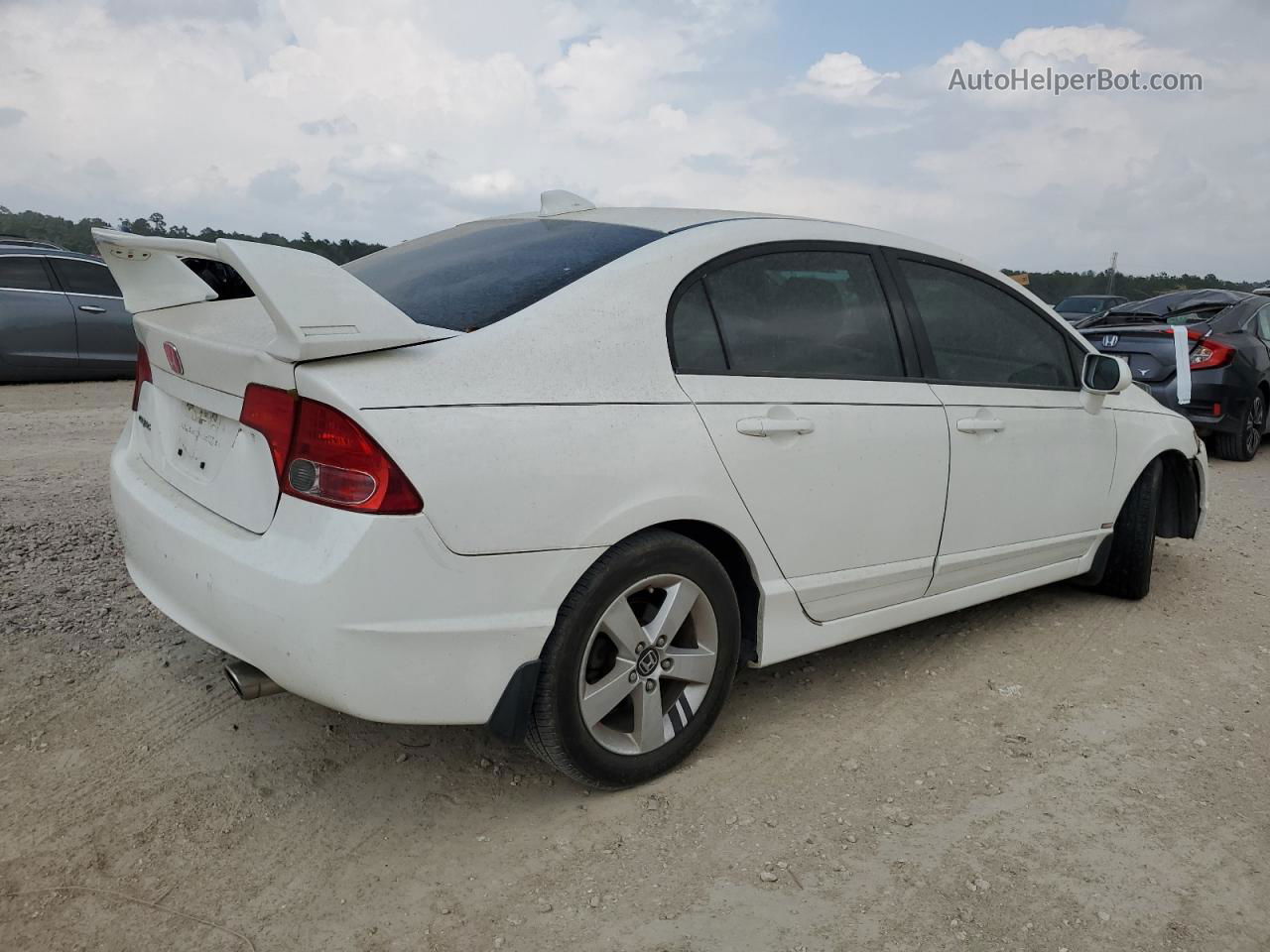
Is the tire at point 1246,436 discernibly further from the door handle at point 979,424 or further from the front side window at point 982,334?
the door handle at point 979,424

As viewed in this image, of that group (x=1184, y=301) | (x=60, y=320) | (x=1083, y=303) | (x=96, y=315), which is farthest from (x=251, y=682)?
(x=1083, y=303)

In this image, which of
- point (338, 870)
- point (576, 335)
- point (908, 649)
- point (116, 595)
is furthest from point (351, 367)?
point (908, 649)

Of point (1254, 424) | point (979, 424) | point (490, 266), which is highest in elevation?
point (490, 266)

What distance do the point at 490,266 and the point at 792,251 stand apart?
3.18ft

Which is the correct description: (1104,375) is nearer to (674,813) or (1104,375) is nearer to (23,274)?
(674,813)

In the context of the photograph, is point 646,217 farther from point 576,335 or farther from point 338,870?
point 338,870

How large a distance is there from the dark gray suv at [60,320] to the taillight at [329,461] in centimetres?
883

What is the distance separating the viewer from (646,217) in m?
3.13

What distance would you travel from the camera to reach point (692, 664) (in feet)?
9.02

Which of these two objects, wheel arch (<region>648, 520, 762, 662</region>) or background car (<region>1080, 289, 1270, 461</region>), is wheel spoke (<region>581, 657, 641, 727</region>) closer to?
wheel arch (<region>648, 520, 762, 662</region>)

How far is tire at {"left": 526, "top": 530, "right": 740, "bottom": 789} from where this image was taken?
8.00 feet

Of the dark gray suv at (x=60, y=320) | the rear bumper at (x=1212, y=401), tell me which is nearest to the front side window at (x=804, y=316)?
the rear bumper at (x=1212, y=401)

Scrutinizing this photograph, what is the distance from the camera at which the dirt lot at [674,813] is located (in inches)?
86.7

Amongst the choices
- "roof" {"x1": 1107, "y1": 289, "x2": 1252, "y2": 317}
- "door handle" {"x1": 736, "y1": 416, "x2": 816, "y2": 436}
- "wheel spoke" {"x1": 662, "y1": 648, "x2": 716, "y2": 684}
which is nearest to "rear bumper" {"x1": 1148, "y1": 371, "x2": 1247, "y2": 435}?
"roof" {"x1": 1107, "y1": 289, "x2": 1252, "y2": 317}
